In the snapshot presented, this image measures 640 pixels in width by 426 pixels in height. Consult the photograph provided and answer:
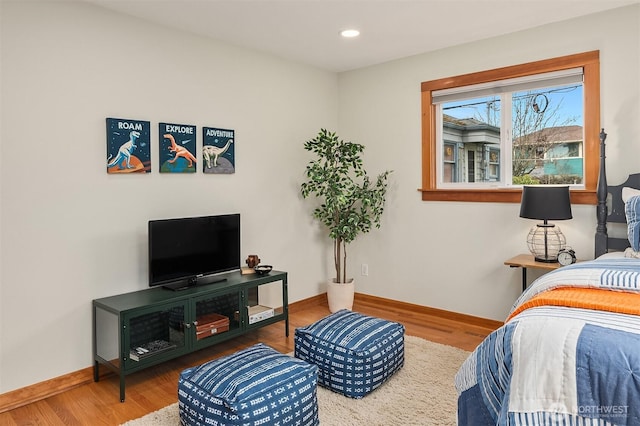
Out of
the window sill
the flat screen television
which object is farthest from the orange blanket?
the flat screen television

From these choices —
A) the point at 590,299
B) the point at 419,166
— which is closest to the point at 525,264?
the point at 419,166

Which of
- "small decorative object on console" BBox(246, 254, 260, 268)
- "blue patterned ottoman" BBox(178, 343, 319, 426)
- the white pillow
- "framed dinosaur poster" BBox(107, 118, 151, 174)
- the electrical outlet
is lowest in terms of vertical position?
"blue patterned ottoman" BBox(178, 343, 319, 426)

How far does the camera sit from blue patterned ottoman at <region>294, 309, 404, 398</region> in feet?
8.57

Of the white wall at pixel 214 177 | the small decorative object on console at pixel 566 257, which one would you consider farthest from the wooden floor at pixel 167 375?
the small decorative object on console at pixel 566 257

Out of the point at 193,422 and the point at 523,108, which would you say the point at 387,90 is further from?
the point at 193,422

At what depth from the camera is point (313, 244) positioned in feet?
15.1

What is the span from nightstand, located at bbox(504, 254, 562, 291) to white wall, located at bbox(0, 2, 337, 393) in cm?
222

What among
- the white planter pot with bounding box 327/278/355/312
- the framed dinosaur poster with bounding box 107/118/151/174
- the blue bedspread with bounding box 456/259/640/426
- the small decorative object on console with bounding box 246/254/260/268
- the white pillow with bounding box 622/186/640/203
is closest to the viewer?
the blue bedspread with bounding box 456/259/640/426

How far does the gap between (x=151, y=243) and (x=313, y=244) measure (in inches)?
76.2

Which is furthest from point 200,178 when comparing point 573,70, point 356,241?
point 573,70

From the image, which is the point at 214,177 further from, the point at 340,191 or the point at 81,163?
the point at 340,191

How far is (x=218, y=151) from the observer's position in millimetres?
3658

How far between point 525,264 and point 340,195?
1.66m

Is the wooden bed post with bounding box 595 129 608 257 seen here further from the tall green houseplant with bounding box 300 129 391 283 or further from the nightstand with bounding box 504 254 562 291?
the tall green houseplant with bounding box 300 129 391 283
